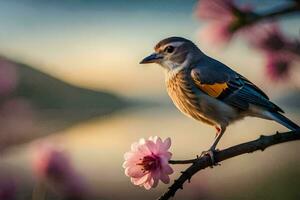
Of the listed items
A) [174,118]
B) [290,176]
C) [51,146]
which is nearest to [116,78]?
[174,118]

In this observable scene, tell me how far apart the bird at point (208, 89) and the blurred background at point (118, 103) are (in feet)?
1.14

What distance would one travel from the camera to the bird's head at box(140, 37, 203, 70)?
317 centimetres

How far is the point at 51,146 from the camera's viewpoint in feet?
8.41

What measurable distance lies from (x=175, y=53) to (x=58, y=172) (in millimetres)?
933

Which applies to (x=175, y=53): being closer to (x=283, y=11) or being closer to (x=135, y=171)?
(x=283, y=11)

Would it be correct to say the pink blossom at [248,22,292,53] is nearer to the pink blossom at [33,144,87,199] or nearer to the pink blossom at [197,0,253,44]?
the pink blossom at [197,0,253,44]

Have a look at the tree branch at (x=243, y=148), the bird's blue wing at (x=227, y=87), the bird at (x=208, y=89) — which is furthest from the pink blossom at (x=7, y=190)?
the bird's blue wing at (x=227, y=87)

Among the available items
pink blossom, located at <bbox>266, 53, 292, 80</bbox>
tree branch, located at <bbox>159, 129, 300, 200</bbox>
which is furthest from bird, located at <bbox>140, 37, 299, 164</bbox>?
tree branch, located at <bbox>159, 129, 300, 200</bbox>

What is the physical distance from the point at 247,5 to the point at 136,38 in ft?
25.5

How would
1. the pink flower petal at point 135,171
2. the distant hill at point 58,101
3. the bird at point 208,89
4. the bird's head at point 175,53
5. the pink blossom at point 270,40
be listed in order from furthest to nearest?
the distant hill at point 58,101, the bird's head at point 175,53, the bird at point 208,89, the pink blossom at point 270,40, the pink flower petal at point 135,171

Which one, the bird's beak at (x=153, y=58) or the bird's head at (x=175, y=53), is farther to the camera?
the bird's head at (x=175, y=53)

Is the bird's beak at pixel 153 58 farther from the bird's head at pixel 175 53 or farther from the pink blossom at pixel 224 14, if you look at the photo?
the pink blossom at pixel 224 14

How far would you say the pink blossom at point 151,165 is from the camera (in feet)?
6.51

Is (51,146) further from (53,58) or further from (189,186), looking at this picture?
(53,58)
